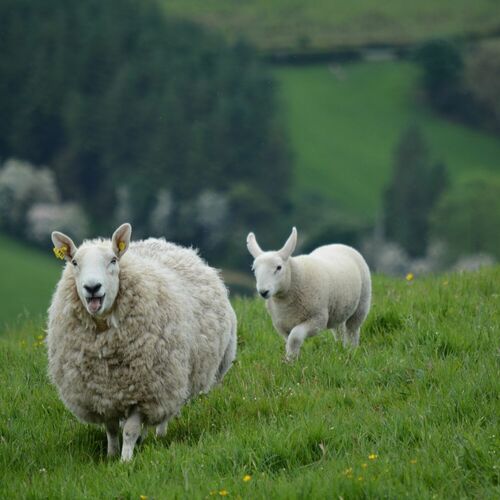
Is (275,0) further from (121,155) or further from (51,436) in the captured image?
(51,436)

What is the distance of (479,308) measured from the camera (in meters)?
8.19

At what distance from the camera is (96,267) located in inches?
249

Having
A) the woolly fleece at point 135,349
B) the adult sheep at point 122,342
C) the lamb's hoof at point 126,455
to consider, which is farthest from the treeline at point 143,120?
the lamb's hoof at point 126,455

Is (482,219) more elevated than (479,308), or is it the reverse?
(479,308)

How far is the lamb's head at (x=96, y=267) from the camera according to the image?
245 inches

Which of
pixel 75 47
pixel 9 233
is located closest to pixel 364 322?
pixel 9 233

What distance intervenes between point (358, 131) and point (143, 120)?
1889cm

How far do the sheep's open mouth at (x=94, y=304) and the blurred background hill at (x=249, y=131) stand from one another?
6163 cm

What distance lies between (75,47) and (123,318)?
297ft

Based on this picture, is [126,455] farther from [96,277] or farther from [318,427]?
[318,427]

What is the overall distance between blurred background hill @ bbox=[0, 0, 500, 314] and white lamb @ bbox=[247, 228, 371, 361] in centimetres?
5985

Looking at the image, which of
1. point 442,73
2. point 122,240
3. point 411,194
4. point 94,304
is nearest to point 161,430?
point 94,304

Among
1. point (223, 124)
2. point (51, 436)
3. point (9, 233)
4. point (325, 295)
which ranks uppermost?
point (325, 295)

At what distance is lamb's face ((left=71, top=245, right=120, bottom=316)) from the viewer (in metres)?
6.21
